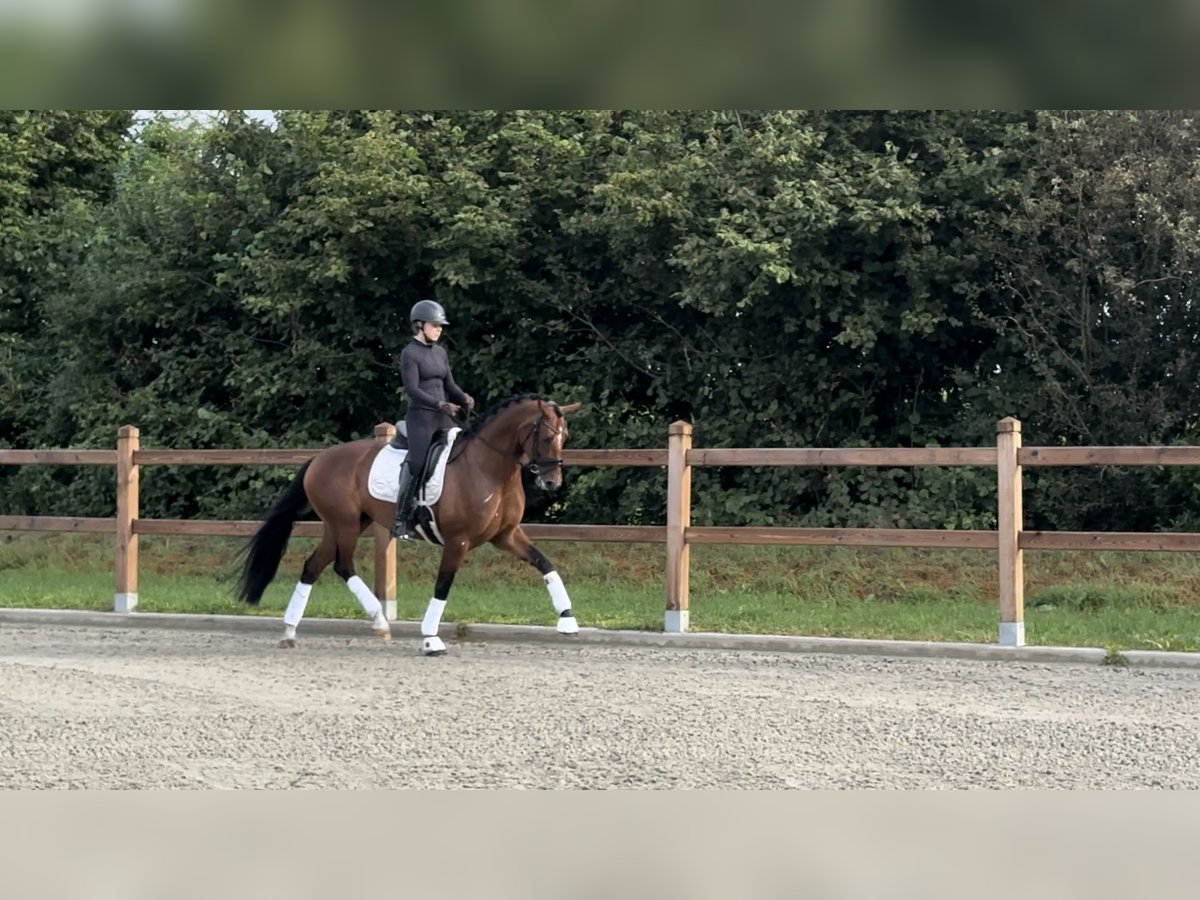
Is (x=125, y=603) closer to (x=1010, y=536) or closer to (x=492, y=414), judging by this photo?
(x=492, y=414)

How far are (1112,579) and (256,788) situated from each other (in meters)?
10.2

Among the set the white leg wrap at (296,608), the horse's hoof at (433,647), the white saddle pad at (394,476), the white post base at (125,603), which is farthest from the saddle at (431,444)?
the white post base at (125,603)

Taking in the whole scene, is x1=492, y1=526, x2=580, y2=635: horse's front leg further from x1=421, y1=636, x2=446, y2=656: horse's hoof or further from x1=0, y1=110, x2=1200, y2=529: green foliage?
x1=0, y1=110, x2=1200, y2=529: green foliage

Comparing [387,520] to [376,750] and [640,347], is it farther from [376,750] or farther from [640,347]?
[640,347]

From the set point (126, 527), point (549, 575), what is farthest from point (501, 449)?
point (126, 527)

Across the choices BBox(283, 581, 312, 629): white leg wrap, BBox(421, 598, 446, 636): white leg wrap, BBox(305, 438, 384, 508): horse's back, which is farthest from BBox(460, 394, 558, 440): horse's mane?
BBox(283, 581, 312, 629): white leg wrap

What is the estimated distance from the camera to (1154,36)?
A: 0.88m

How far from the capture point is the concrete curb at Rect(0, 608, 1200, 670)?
9.06m

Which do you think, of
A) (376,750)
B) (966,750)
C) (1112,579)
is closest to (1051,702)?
(966,750)

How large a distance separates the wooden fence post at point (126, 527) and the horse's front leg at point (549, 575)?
12.4ft

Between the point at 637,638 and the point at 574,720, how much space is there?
341cm

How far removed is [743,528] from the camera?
33.8ft

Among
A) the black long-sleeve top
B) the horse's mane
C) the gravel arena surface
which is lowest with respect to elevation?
the gravel arena surface

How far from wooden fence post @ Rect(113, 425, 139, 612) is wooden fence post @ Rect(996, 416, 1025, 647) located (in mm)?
7107
